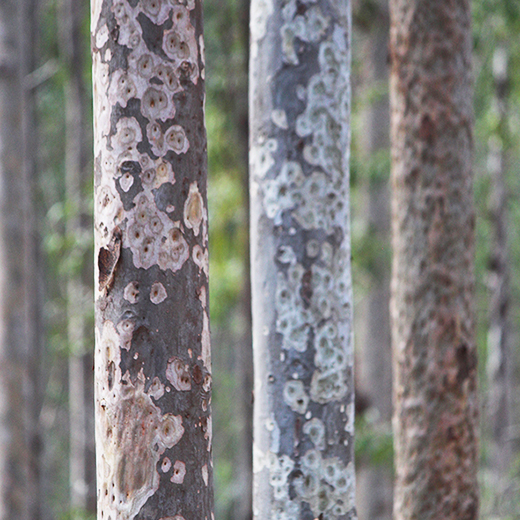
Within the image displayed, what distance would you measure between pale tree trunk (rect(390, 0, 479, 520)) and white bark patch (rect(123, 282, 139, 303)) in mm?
2451

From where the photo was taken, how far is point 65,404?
2089 centimetres

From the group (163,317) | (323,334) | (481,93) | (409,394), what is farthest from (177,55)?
(481,93)

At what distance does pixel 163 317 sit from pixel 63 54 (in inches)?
419

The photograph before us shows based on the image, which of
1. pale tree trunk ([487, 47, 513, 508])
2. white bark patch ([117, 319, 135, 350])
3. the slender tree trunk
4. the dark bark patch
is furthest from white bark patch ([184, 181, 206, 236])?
pale tree trunk ([487, 47, 513, 508])

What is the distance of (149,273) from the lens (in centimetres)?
216

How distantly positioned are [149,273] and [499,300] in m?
8.15

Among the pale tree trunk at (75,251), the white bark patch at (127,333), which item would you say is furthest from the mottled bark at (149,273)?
the pale tree trunk at (75,251)

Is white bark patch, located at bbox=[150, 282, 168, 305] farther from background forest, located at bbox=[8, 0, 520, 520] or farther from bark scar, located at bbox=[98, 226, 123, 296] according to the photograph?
background forest, located at bbox=[8, 0, 520, 520]

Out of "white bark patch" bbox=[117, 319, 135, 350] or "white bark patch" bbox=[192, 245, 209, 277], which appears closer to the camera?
"white bark patch" bbox=[117, 319, 135, 350]

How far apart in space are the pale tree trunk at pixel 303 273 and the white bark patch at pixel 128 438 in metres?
0.86

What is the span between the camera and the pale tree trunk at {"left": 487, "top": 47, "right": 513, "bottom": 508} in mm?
9477

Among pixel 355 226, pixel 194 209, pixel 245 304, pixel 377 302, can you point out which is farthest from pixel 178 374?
pixel 355 226

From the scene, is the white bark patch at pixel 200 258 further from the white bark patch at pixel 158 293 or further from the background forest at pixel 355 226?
the background forest at pixel 355 226

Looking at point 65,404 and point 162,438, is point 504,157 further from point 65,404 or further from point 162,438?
point 65,404
